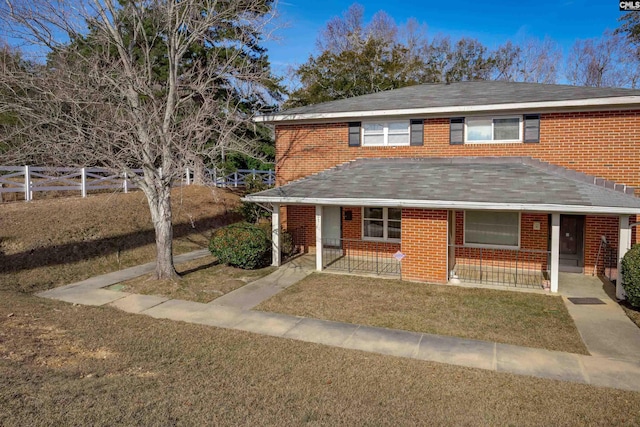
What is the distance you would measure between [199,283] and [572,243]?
11.1 m

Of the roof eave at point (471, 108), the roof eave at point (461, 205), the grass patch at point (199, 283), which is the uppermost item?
the roof eave at point (471, 108)

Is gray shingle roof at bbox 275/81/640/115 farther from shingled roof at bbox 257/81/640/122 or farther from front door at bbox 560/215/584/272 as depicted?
front door at bbox 560/215/584/272

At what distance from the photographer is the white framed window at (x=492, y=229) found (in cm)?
1285

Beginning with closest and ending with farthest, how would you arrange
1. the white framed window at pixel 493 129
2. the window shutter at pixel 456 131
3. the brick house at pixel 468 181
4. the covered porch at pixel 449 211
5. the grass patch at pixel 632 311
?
the grass patch at pixel 632 311
the covered porch at pixel 449 211
the brick house at pixel 468 181
the white framed window at pixel 493 129
the window shutter at pixel 456 131

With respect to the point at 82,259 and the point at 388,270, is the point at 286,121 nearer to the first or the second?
the point at 388,270

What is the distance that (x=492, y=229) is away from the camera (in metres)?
13.1

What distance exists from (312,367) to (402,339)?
6.84 ft

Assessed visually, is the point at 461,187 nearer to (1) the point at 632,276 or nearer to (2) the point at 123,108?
(1) the point at 632,276

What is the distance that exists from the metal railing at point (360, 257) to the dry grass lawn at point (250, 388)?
19.9ft

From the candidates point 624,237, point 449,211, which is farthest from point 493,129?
point 624,237

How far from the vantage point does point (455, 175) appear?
41.0ft

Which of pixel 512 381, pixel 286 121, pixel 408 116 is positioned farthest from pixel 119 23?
pixel 512 381

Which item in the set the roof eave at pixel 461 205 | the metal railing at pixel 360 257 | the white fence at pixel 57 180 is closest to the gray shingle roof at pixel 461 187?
the roof eave at pixel 461 205

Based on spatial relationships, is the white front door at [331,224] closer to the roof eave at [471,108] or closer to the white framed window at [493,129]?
the roof eave at [471,108]
